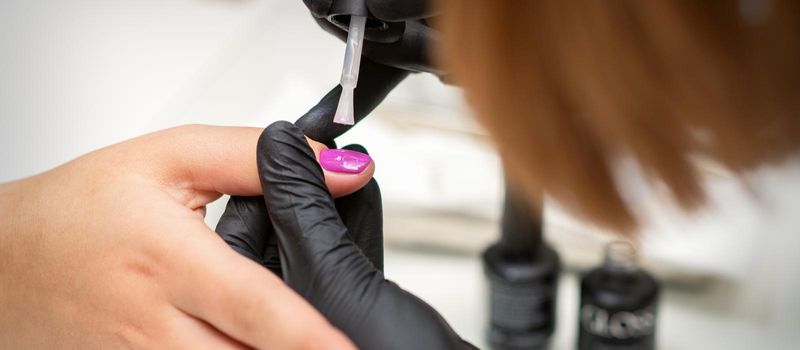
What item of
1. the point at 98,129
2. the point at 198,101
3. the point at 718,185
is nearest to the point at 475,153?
the point at 718,185

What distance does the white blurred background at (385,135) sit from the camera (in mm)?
842

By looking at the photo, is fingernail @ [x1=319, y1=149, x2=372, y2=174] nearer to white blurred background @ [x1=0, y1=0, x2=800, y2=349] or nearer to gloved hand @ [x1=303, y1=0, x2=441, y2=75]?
gloved hand @ [x1=303, y1=0, x2=441, y2=75]

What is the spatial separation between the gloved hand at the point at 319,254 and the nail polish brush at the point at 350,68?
4cm

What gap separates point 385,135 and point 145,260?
474mm

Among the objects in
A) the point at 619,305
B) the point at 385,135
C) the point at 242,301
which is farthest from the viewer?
the point at 385,135

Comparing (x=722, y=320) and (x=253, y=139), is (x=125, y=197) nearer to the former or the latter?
(x=253, y=139)

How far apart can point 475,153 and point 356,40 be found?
1.40ft

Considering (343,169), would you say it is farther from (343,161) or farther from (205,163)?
(205,163)

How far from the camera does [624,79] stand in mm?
366

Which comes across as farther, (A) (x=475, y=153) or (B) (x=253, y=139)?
(A) (x=475, y=153)

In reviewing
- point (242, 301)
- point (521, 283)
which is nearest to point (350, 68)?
point (242, 301)

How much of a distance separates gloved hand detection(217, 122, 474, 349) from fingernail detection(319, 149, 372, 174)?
12 mm

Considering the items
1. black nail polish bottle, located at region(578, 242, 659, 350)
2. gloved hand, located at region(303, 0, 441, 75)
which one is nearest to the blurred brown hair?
gloved hand, located at region(303, 0, 441, 75)

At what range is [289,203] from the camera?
0.52 metres
